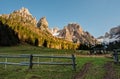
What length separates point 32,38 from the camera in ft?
561

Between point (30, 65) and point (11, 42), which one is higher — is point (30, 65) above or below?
below

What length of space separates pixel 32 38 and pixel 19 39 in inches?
534

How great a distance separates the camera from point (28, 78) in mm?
21750

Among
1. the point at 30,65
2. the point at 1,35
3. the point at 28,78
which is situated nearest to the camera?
the point at 28,78

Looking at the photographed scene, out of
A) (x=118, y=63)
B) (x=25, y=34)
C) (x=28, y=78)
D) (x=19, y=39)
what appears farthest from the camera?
(x=25, y=34)

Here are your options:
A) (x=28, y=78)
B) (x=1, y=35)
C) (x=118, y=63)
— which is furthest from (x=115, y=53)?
(x=1, y=35)

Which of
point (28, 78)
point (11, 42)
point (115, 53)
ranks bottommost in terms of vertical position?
point (28, 78)

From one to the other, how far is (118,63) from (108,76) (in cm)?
1096

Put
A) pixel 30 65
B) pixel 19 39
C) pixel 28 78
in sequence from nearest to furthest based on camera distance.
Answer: pixel 28 78 → pixel 30 65 → pixel 19 39

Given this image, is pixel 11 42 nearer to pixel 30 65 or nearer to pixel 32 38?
pixel 32 38

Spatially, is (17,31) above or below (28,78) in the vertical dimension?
above

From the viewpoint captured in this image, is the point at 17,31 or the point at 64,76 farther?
the point at 17,31

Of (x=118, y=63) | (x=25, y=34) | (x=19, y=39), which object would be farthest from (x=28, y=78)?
(x=25, y=34)

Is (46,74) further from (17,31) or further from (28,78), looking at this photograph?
(17,31)
